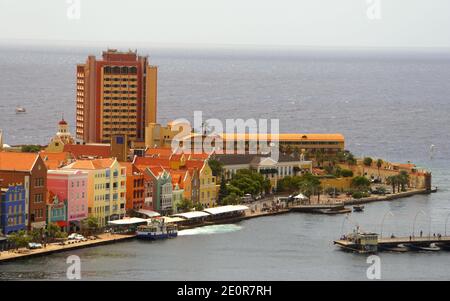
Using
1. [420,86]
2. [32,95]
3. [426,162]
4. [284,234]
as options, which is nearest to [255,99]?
[32,95]

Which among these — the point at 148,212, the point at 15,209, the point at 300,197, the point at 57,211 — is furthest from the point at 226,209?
the point at 15,209

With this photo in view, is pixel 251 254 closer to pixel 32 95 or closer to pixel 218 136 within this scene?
pixel 218 136

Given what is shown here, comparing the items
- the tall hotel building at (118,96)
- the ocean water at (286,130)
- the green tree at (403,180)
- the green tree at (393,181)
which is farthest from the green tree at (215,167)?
the tall hotel building at (118,96)

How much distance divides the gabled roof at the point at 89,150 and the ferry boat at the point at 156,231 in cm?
861

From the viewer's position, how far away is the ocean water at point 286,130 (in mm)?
42344

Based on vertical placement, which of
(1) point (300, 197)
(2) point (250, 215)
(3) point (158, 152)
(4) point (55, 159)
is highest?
(3) point (158, 152)

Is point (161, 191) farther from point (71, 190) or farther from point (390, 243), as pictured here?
point (390, 243)

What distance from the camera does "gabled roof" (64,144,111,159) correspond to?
57406 mm

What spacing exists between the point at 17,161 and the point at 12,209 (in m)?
1.98

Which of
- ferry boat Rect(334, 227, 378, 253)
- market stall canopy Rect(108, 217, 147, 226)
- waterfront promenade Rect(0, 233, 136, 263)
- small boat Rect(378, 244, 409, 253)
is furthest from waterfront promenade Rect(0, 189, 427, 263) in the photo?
small boat Rect(378, 244, 409, 253)

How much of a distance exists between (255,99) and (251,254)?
7243 cm

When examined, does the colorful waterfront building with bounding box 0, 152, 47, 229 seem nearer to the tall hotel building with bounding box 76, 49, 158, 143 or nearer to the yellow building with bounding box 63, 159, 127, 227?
the yellow building with bounding box 63, 159, 127, 227

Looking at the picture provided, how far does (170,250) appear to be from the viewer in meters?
45.6

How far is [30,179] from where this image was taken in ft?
154
